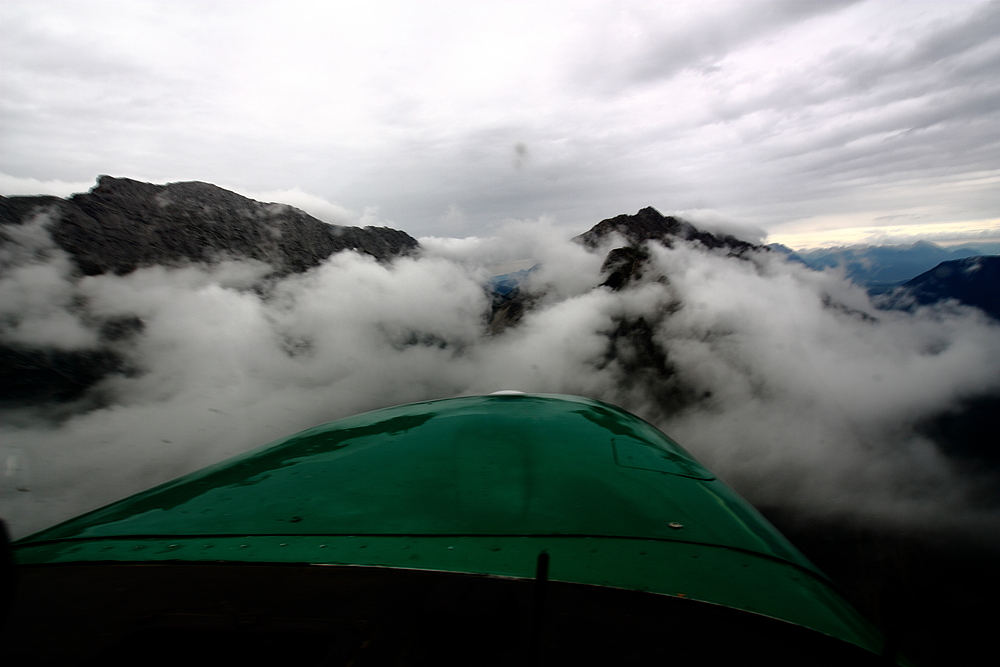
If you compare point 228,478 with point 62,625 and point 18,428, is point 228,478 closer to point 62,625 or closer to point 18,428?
point 62,625

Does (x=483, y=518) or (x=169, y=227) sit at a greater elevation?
(x=169, y=227)

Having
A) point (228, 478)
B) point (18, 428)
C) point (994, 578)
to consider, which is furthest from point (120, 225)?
point (994, 578)

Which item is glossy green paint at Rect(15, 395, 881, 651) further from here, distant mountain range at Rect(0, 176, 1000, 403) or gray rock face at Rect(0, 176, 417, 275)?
gray rock face at Rect(0, 176, 417, 275)

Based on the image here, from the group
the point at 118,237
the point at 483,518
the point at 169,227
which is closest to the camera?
the point at 483,518

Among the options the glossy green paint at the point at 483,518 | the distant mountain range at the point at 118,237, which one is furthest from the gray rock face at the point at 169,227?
the glossy green paint at the point at 483,518

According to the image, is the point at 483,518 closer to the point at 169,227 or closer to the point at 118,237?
the point at 118,237

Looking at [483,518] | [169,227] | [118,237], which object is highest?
[169,227]

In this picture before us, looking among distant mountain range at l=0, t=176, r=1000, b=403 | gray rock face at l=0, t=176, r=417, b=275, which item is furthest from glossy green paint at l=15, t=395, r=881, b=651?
gray rock face at l=0, t=176, r=417, b=275

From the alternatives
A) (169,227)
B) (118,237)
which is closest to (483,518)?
(118,237)
